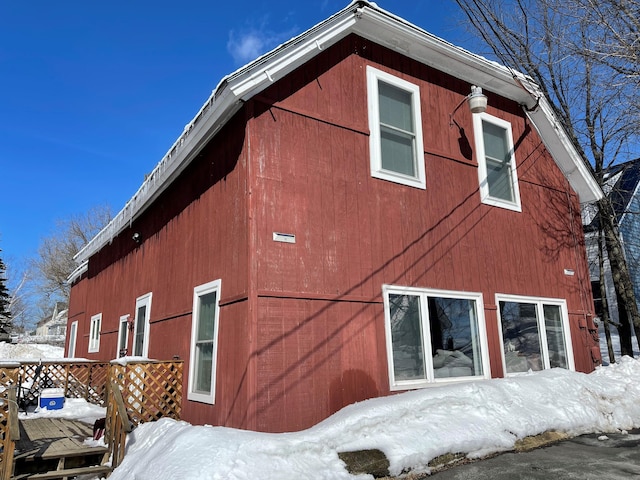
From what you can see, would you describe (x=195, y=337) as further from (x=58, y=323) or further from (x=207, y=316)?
(x=58, y=323)

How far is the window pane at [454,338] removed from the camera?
6.93 m

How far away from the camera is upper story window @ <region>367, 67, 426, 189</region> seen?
23.5ft

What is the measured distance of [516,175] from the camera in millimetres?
9109

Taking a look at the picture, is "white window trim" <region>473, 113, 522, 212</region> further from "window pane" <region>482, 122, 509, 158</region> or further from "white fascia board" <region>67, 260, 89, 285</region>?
Result: "white fascia board" <region>67, 260, 89, 285</region>

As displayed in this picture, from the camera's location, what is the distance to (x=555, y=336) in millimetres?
8828

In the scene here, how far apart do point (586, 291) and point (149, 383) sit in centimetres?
866

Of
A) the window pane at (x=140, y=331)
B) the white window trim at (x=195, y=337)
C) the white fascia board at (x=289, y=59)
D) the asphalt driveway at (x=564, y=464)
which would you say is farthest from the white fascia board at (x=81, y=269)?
the asphalt driveway at (x=564, y=464)

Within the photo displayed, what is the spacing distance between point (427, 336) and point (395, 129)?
3293 millimetres

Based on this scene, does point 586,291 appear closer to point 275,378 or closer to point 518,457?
point 518,457

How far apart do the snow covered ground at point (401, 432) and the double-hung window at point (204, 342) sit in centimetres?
75

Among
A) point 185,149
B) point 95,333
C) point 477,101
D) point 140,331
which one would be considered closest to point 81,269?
point 95,333

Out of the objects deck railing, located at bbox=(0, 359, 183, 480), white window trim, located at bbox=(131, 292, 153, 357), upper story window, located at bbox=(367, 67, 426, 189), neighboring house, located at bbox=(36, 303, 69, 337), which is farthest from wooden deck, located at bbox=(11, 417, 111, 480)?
neighboring house, located at bbox=(36, 303, 69, 337)

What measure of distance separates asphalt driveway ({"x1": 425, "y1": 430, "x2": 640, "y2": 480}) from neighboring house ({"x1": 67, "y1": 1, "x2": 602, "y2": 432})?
1596 mm

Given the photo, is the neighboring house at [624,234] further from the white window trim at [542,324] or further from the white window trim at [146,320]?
the white window trim at [146,320]
